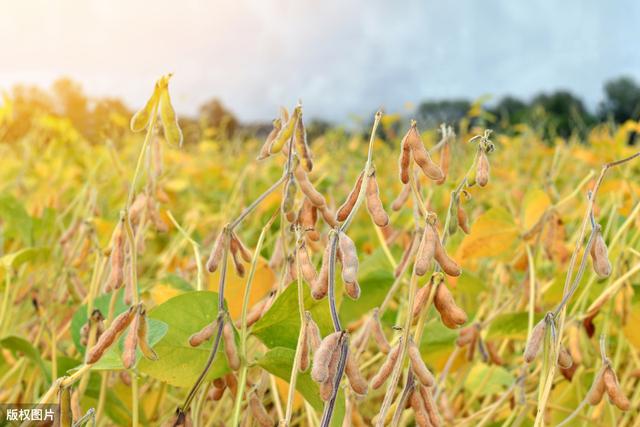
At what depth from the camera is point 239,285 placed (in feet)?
2.03

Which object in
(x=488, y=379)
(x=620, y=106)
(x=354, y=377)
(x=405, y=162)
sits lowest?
(x=488, y=379)

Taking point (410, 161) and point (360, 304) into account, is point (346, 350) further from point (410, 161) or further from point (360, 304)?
point (360, 304)

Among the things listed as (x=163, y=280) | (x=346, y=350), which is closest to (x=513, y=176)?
(x=163, y=280)

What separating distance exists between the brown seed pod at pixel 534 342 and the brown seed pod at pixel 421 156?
0.10 meters

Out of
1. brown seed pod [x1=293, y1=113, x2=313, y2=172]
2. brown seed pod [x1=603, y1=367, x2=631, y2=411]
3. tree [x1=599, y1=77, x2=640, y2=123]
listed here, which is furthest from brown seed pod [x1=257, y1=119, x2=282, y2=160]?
tree [x1=599, y1=77, x2=640, y2=123]

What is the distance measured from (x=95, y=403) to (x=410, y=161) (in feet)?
1.32

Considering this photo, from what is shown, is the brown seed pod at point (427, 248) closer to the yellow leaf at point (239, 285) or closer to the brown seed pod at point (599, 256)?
the brown seed pod at point (599, 256)

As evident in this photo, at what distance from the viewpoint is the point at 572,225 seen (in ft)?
4.67

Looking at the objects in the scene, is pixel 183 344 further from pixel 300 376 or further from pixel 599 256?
pixel 599 256

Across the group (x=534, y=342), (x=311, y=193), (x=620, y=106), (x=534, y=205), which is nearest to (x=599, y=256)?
(x=534, y=342)

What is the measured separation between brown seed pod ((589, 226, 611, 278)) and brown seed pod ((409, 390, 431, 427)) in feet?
0.39

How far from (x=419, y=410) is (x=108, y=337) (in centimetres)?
16

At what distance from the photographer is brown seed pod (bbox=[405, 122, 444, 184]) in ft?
1.36

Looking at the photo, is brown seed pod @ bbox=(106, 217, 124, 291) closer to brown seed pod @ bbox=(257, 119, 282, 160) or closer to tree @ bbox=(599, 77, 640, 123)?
brown seed pod @ bbox=(257, 119, 282, 160)
